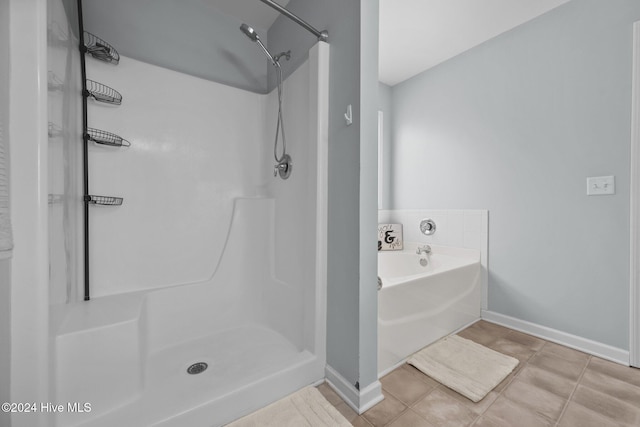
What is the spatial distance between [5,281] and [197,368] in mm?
857

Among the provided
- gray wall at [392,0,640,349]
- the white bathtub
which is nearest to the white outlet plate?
gray wall at [392,0,640,349]

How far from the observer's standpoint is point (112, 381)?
2.97 feet

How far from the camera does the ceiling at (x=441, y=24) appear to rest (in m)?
1.71

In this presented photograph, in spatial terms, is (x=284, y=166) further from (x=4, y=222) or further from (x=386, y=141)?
(x=386, y=141)

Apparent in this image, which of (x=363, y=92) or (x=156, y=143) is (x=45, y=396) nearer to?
(x=156, y=143)

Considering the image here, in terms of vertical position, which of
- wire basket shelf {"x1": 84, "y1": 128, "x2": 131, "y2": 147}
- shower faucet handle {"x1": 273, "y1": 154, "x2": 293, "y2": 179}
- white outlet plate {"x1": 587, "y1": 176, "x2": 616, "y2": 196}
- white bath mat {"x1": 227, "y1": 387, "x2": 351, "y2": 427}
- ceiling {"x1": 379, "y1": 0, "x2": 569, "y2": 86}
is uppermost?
ceiling {"x1": 379, "y1": 0, "x2": 569, "y2": 86}

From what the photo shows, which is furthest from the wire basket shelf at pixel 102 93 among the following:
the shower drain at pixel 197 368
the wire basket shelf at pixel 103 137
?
the shower drain at pixel 197 368

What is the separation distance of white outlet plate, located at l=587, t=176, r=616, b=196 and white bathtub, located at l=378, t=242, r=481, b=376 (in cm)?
83

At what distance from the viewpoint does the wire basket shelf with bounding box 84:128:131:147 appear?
1289 mm

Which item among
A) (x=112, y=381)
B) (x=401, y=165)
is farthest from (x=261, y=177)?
(x=401, y=165)

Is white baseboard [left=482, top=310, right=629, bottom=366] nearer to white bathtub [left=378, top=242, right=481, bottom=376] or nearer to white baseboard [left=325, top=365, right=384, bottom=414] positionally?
white bathtub [left=378, top=242, right=481, bottom=376]

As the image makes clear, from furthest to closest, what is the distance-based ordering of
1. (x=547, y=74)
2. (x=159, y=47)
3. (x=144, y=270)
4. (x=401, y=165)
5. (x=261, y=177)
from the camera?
(x=401, y=165) < (x=261, y=177) < (x=547, y=74) < (x=159, y=47) < (x=144, y=270)

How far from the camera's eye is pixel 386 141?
2873 mm

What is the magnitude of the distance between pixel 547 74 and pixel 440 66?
0.91 meters
